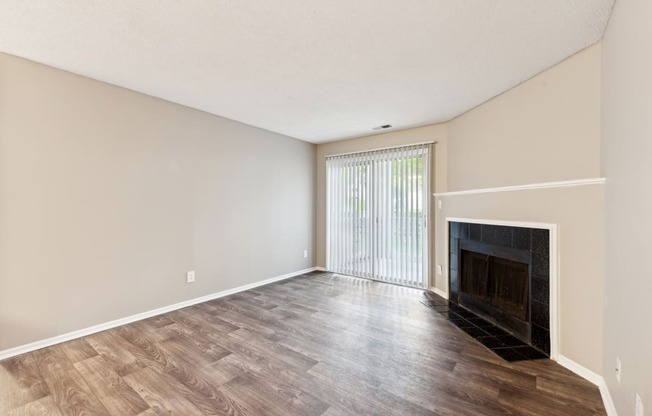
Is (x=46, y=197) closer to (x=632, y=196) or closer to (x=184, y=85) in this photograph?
(x=184, y=85)

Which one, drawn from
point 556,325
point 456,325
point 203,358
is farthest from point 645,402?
point 203,358

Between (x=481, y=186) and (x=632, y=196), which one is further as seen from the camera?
(x=481, y=186)

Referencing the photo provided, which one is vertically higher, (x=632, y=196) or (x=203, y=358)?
(x=632, y=196)

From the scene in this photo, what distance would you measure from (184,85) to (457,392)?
347 centimetres

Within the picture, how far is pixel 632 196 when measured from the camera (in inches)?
54.0

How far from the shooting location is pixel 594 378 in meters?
1.93

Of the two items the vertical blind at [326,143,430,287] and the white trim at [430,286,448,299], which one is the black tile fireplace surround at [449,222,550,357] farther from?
the vertical blind at [326,143,430,287]

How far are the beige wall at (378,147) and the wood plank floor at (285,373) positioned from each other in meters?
2.07

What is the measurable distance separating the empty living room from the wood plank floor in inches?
0.8

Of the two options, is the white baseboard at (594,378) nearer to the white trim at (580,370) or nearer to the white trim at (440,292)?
the white trim at (580,370)

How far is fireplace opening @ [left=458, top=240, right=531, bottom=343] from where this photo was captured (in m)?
2.54

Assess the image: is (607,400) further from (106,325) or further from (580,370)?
(106,325)

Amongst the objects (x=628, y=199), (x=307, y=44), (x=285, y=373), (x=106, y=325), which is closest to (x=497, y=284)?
(x=628, y=199)

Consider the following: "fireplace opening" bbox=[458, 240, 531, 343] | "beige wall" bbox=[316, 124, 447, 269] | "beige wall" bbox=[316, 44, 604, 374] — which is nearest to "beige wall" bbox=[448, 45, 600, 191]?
"beige wall" bbox=[316, 44, 604, 374]
